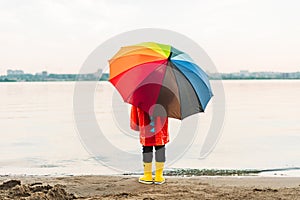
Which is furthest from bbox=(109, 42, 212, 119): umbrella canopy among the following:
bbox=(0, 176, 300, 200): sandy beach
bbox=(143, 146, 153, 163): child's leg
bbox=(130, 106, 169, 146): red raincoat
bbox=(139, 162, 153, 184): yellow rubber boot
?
bbox=(0, 176, 300, 200): sandy beach

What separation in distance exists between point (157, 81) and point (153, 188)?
156 centimetres

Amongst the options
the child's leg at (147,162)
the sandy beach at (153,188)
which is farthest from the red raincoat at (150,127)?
the sandy beach at (153,188)

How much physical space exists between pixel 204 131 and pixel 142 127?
8.43m

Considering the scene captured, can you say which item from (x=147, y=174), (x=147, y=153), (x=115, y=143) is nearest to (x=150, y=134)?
(x=147, y=153)

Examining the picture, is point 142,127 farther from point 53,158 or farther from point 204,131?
point 204,131

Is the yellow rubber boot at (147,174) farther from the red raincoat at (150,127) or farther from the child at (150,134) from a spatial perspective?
the red raincoat at (150,127)

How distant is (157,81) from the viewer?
21.4ft

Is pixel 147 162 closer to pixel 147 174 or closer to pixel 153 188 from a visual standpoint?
pixel 147 174

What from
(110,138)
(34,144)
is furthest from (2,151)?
(110,138)

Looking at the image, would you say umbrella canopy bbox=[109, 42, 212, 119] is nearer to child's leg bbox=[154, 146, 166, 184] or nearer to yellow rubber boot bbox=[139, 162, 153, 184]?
child's leg bbox=[154, 146, 166, 184]

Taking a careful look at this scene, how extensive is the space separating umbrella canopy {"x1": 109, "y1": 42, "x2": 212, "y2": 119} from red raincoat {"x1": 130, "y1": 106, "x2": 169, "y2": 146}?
0.81 ft

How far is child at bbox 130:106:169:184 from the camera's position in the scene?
701 cm

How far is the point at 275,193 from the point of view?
21.4ft

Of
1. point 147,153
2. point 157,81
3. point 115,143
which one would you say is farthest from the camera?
point 115,143
